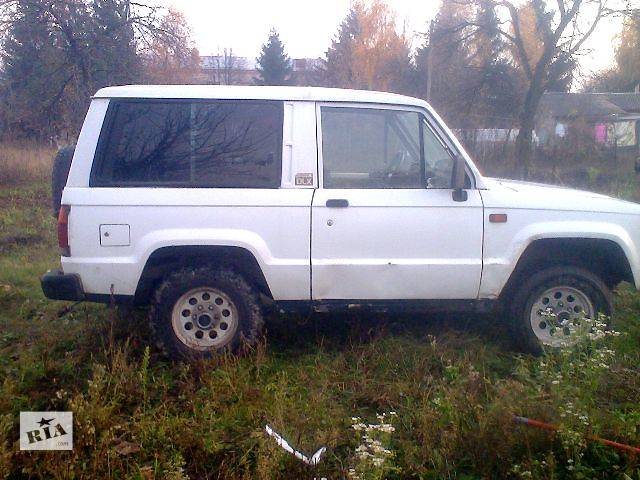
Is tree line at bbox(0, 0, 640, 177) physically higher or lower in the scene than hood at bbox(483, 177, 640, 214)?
higher

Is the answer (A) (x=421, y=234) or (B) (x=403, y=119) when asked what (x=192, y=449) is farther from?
(B) (x=403, y=119)

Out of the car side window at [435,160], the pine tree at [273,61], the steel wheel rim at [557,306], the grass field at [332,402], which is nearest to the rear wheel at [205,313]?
the grass field at [332,402]

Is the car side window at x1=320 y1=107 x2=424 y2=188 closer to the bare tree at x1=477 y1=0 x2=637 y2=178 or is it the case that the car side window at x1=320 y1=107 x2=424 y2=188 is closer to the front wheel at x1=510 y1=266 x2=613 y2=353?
the front wheel at x1=510 y1=266 x2=613 y2=353

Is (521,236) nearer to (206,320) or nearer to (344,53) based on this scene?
(206,320)

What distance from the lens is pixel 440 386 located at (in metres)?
4.01

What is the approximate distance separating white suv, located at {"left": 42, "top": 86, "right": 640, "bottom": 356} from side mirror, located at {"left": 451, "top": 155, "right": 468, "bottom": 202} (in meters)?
0.01

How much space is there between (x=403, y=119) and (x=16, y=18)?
35.1 ft

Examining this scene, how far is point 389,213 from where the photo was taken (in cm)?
466

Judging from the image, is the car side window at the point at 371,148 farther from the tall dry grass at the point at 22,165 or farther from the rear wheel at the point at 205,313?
the tall dry grass at the point at 22,165

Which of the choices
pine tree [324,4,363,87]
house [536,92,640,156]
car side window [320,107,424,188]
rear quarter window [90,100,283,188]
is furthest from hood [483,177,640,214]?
pine tree [324,4,363,87]

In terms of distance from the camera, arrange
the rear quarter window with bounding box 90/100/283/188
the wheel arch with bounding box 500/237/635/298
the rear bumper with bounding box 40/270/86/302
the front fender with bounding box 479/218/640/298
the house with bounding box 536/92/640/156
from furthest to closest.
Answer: the house with bounding box 536/92/640/156, the wheel arch with bounding box 500/237/635/298, the front fender with bounding box 479/218/640/298, the rear quarter window with bounding box 90/100/283/188, the rear bumper with bounding box 40/270/86/302

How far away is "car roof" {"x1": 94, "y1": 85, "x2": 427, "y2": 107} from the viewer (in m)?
4.72

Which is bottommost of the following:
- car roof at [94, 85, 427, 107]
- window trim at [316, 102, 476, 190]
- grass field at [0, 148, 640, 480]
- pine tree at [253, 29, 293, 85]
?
grass field at [0, 148, 640, 480]

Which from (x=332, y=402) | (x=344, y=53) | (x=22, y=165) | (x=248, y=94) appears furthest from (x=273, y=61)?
(x=332, y=402)
